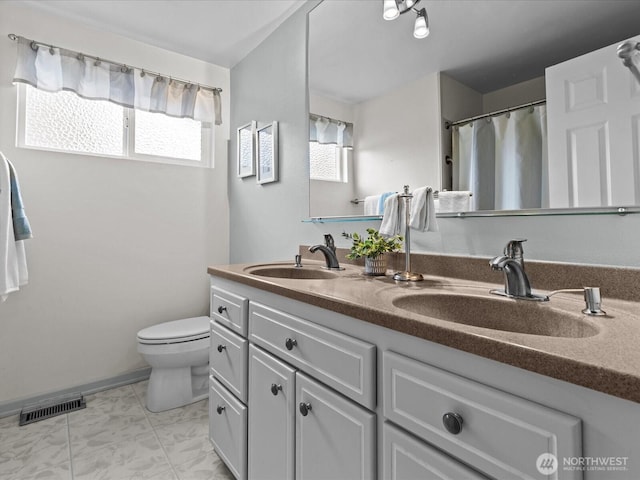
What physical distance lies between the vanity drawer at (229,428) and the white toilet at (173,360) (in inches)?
19.9

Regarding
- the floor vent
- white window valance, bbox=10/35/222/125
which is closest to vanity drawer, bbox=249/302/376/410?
the floor vent

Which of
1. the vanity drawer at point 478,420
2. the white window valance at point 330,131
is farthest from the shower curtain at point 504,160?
the vanity drawer at point 478,420

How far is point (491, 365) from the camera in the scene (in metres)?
0.55

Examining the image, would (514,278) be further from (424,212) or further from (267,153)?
(267,153)

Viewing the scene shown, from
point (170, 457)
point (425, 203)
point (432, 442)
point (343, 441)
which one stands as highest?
point (425, 203)

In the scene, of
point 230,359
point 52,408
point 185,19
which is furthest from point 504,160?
point 52,408

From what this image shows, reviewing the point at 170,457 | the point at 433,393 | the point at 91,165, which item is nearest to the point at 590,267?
the point at 433,393

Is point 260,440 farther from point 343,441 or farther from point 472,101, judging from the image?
point 472,101

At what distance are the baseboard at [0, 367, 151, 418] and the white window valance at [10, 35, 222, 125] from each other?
6.10 ft

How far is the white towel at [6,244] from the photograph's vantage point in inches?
65.1

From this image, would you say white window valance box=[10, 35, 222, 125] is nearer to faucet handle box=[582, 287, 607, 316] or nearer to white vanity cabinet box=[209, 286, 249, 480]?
white vanity cabinet box=[209, 286, 249, 480]

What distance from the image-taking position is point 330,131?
1745mm

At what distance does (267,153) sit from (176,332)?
51.2 inches

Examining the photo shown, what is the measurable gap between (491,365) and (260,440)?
94 centimetres
